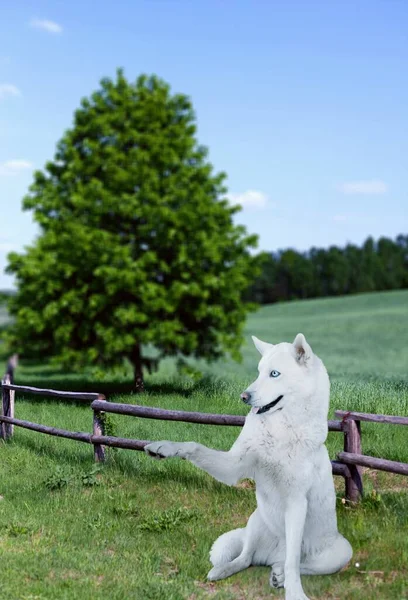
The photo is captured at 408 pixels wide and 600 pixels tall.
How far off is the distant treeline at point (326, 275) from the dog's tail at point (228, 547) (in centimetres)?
9617

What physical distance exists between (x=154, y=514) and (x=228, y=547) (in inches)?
79.0

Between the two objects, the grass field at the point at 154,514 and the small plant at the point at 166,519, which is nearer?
the grass field at the point at 154,514

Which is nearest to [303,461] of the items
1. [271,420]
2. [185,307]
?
[271,420]

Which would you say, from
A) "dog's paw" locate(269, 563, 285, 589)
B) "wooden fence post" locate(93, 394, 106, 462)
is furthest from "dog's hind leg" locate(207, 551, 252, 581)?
"wooden fence post" locate(93, 394, 106, 462)

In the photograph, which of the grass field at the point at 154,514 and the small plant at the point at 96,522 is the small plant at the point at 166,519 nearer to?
the grass field at the point at 154,514

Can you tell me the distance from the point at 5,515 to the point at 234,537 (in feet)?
11.1

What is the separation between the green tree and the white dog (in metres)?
9.11

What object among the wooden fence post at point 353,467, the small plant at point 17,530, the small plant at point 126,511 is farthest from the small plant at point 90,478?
the wooden fence post at point 353,467

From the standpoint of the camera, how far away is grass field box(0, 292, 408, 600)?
575 centimetres

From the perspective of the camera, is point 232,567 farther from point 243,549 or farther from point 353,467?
point 353,467

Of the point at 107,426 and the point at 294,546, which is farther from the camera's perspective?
the point at 107,426

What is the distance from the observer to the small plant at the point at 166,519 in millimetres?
7055

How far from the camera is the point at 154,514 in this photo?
7449mm

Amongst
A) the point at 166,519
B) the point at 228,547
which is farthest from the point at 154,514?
the point at 228,547
